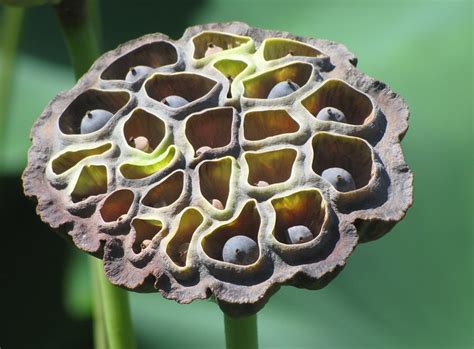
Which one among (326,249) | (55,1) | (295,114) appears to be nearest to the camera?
(326,249)

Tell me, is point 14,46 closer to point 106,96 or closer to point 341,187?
point 106,96

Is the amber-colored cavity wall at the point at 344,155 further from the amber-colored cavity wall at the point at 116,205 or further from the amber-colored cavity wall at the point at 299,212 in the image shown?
the amber-colored cavity wall at the point at 116,205

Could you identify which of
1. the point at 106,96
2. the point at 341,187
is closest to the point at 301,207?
the point at 341,187

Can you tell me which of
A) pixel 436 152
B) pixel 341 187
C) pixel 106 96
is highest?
pixel 106 96

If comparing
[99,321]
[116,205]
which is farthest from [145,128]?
[99,321]

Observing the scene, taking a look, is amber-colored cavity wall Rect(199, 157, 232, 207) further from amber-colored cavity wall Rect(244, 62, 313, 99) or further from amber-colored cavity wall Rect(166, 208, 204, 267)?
amber-colored cavity wall Rect(244, 62, 313, 99)

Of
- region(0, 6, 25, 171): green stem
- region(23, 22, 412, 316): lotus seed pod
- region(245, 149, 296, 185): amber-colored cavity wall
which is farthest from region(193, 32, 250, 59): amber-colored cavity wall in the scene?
region(0, 6, 25, 171): green stem
